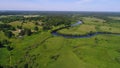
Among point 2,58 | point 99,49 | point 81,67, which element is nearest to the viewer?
point 81,67

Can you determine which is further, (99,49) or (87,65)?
(99,49)

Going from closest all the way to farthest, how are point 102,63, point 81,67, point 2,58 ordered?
point 81,67 → point 102,63 → point 2,58

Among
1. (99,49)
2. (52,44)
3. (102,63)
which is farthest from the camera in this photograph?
(52,44)

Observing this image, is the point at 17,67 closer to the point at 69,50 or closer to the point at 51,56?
the point at 51,56

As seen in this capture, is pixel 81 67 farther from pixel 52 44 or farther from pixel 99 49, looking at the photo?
pixel 52 44

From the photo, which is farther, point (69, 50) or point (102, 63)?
point (69, 50)

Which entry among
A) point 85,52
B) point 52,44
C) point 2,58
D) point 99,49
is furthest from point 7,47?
point 99,49

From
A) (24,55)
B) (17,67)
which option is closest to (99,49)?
(24,55)

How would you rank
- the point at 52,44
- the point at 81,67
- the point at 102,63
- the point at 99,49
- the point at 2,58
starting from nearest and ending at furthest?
the point at 81,67 → the point at 102,63 → the point at 2,58 → the point at 99,49 → the point at 52,44
